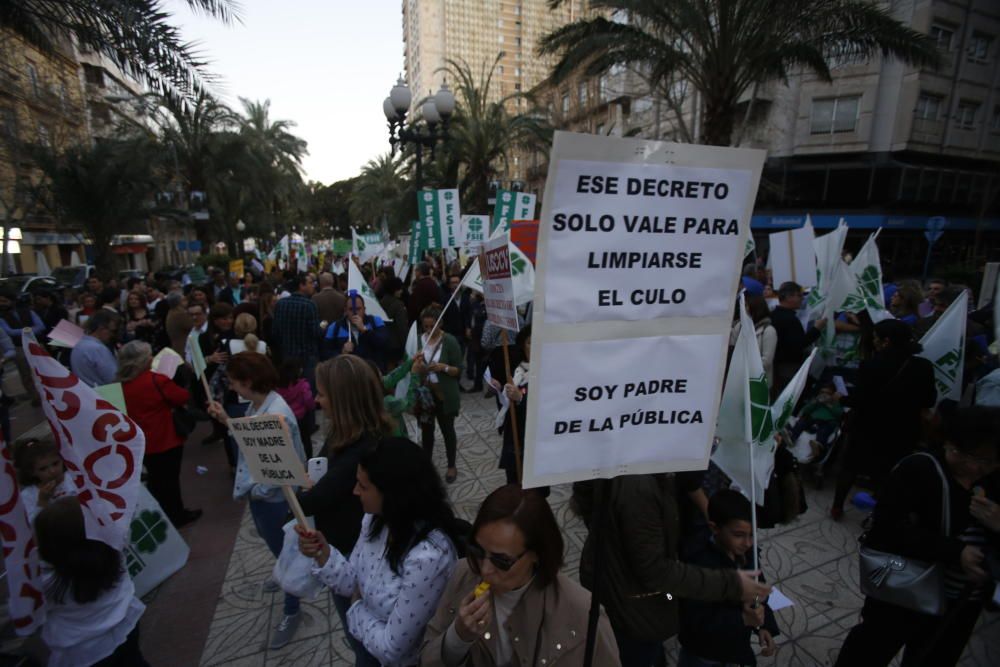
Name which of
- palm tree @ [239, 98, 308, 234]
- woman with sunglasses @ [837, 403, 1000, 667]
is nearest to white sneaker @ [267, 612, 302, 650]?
woman with sunglasses @ [837, 403, 1000, 667]

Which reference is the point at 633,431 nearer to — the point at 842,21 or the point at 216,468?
the point at 216,468

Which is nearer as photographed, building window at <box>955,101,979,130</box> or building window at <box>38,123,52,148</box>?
building window at <box>38,123,52,148</box>

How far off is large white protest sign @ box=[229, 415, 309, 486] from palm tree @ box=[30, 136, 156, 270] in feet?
57.2

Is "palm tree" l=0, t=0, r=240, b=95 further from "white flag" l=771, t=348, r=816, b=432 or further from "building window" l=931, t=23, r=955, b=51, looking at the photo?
"building window" l=931, t=23, r=955, b=51

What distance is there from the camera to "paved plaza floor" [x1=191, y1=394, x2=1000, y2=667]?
10.2 ft

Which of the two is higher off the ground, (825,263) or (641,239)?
(641,239)

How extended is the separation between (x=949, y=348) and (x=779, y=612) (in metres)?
2.76

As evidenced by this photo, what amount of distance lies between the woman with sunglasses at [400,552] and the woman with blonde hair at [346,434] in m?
0.48

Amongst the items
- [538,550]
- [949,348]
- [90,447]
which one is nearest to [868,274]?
[949,348]

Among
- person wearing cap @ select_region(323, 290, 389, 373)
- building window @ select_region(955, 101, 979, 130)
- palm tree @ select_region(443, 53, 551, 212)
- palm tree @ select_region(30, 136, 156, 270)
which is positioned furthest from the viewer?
building window @ select_region(955, 101, 979, 130)

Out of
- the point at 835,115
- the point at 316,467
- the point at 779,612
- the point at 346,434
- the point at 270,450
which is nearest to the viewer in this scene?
the point at 270,450

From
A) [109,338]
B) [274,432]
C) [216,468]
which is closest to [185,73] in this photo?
Result: [109,338]

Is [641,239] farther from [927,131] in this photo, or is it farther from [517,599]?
[927,131]

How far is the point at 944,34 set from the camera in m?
22.2
